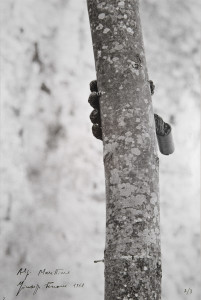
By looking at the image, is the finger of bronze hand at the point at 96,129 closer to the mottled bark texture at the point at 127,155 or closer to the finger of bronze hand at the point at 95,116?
the finger of bronze hand at the point at 95,116

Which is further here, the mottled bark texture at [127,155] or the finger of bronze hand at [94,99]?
the finger of bronze hand at [94,99]

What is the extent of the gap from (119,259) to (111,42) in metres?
1.40

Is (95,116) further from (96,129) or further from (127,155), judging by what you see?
(127,155)

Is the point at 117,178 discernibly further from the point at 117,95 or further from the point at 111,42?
the point at 111,42

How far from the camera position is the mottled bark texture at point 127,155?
177 cm

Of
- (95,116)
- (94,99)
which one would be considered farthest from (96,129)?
(94,99)

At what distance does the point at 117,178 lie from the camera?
6.39 feet

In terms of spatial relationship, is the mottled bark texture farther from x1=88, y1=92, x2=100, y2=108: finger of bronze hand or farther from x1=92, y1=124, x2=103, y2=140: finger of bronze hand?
x1=92, y1=124, x2=103, y2=140: finger of bronze hand

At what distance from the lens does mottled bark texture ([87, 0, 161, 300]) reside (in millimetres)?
1774

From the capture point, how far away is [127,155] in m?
1.97

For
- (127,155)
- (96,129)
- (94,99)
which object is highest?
(94,99)

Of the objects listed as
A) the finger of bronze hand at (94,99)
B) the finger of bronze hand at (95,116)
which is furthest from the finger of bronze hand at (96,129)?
the finger of bronze hand at (94,99)

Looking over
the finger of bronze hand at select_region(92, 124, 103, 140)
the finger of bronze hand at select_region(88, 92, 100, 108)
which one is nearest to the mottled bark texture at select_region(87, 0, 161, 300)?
the finger of bronze hand at select_region(88, 92, 100, 108)

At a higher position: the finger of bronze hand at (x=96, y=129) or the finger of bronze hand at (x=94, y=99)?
the finger of bronze hand at (x=94, y=99)
